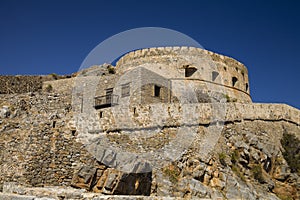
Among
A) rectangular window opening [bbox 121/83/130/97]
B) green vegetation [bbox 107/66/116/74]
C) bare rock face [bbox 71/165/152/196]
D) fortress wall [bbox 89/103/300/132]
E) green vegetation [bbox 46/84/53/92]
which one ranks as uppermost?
green vegetation [bbox 107/66/116/74]

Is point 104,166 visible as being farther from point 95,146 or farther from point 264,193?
point 264,193

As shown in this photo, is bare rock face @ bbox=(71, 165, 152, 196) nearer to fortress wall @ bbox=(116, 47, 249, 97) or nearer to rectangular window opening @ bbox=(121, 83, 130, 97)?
rectangular window opening @ bbox=(121, 83, 130, 97)

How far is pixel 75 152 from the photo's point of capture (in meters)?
12.0

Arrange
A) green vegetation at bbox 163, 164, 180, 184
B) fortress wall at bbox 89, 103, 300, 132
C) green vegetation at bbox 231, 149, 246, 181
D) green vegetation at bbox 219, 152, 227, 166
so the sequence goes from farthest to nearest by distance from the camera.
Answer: fortress wall at bbox 89, 103, 300, 132
green vegetation at bbox 231, 149, 246, 181
green vegetation at bbox 219, 152, 227, 166
green vegetation at bbox 163, 164, 180, 184

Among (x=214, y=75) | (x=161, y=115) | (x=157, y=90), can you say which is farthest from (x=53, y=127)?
(x=214, y=75)

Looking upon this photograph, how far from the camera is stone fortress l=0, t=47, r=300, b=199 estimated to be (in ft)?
38.5

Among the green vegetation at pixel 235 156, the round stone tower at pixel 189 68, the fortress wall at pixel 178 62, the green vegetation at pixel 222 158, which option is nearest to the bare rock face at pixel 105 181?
the green vegetation at pixel 222 158

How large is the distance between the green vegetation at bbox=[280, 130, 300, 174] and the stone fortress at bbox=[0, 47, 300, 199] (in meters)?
0.15

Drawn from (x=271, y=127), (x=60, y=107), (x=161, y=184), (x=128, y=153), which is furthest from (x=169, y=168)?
(x=271, y=127)

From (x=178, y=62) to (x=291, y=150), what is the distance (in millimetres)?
8589

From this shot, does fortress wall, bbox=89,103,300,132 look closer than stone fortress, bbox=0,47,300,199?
No

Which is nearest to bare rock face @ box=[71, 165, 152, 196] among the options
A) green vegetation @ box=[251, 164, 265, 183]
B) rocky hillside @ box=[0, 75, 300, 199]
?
rocky hillside @ box=[0, 75, 300, 199]

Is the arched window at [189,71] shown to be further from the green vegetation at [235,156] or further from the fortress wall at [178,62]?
the green vegetation at [235,156]

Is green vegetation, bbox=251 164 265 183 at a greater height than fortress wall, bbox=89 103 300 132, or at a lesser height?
lesser
